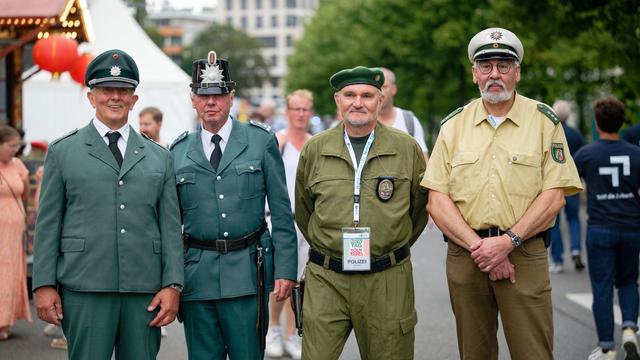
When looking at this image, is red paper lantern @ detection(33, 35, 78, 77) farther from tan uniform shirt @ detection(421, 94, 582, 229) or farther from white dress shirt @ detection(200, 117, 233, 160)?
tan uniform shirt @ detection(421, 94, 582, 229)

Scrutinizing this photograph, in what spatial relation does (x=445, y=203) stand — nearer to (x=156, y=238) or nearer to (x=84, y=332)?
(x=156, y=238)

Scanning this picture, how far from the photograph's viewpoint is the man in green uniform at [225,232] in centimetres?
524

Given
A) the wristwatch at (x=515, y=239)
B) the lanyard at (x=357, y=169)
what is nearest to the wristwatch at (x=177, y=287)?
the lanyard at (x=357, y=169)

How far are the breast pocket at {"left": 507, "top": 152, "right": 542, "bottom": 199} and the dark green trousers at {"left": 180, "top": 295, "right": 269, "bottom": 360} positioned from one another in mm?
1606

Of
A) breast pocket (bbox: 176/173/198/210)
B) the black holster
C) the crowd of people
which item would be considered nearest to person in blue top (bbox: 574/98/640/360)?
the crowd of people

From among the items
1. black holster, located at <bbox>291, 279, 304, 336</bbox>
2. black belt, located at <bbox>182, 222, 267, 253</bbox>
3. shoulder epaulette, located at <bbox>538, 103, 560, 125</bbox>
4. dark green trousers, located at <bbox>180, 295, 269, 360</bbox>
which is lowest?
dark green trousers, located at <bbox>180, 295, 269, 360</bbox>

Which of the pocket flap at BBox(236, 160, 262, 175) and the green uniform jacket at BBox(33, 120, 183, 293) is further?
the pocket flap at BBox(236, 160, 262, 175)

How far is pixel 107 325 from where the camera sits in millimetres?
4750

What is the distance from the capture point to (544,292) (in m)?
5.09

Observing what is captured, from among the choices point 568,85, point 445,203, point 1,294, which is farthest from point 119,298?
point 568,85

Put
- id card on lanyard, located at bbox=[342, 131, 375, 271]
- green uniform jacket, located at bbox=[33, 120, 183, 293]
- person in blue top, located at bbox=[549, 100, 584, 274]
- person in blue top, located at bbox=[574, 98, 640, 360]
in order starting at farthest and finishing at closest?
person in blue top, located at bbox=[549, 100, 584, 274]
person in blue top, located at bbox=[574, 98, 640, 360]
id card on lanyard, located at bbox=[342, 131, 375, 271]
green uniform jacket, located at bbox=[33, 120, 183, 293]

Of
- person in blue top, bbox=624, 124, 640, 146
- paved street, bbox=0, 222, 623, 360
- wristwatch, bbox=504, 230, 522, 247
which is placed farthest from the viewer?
person in blue top, bbox=624, 124, 640, 146

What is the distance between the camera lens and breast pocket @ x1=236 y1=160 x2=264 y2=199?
5305 mm

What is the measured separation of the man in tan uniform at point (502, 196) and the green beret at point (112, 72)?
1.66 meters
